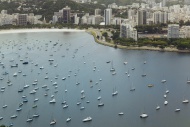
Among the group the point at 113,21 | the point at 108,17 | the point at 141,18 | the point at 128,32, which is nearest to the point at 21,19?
the point at 108,17

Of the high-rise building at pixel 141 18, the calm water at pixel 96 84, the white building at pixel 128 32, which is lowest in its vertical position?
the calm water at pixel 96 84

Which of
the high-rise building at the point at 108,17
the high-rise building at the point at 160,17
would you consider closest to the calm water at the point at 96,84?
the high-rise building at the point at 160,17

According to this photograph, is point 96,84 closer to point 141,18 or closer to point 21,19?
point 141,18

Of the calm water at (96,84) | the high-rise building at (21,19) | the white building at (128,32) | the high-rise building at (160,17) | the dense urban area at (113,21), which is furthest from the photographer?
the high-rise building at (21,19)

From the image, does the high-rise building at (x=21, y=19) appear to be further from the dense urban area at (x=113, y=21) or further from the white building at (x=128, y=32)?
the white building at (x=128, y=32)

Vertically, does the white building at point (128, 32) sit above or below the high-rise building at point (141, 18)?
below
